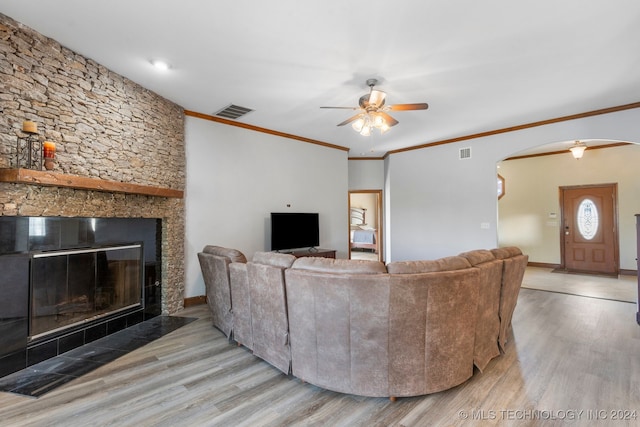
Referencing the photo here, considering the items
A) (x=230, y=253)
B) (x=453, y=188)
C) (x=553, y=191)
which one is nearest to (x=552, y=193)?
(x=553, y=191)

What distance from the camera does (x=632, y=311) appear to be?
13.6ft

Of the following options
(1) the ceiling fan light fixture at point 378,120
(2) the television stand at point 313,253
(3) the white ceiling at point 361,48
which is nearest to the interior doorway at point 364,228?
(2) the television stand at point 313,253

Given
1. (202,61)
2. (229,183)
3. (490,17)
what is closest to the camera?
(490,17)

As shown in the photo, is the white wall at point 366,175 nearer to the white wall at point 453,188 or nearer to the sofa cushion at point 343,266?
the white wall at point 453,188

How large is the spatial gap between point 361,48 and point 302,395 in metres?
3.07

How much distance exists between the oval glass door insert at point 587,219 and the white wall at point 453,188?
11.2 feet

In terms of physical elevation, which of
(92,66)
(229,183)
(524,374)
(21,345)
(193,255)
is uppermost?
(92,66)

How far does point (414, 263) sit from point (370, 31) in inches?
79.8

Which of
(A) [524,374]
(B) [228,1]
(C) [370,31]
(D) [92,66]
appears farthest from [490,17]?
(D) [92,66]

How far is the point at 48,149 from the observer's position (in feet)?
8.79

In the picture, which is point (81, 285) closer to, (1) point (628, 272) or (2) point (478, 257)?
(2) point (478, 257)

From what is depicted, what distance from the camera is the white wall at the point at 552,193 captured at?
6.59m

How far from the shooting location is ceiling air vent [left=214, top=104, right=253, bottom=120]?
4.46 metres

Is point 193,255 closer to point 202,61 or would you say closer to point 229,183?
point 229,183
